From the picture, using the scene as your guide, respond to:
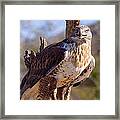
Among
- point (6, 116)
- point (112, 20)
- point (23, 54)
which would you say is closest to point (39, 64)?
point (23, 54)

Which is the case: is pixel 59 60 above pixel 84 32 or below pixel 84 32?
below

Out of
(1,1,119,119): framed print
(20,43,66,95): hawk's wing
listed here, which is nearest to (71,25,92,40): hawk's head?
(1,1,119,119): framed print

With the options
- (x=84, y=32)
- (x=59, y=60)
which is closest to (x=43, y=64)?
(x=59, y=60)

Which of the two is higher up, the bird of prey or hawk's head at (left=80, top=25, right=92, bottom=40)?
hawk's head at (left=80, top=25, right=92, bottom=40)

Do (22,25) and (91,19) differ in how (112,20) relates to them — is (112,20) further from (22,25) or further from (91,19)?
(22,25)

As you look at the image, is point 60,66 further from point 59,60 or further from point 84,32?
point 84,32

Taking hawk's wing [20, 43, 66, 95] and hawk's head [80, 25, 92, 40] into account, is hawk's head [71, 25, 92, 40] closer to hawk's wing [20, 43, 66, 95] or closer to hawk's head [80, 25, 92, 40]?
hawk's head [80, 25, 92, 40]
